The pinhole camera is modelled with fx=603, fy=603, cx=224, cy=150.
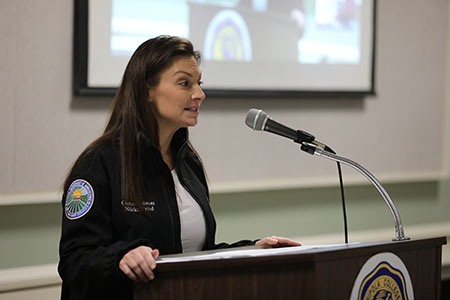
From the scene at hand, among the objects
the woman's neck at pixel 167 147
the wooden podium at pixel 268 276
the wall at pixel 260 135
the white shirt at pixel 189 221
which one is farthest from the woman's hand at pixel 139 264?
the wall at pixel 260 135

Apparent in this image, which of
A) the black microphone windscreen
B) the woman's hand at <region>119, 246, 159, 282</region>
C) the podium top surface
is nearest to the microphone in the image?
the black microphone windscreen

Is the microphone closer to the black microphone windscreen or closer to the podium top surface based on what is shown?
the black microphone windscreen

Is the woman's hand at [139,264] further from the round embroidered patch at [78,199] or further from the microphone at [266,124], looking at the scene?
the microphone at [266,124]

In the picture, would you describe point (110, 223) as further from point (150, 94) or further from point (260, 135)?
point (260, 135)

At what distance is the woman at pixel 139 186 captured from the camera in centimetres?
140

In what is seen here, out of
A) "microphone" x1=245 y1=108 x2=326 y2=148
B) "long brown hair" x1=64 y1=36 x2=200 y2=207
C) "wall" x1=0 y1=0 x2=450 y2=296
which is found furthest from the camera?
"wall" x1=0 y1=0 x2=450 y2=296

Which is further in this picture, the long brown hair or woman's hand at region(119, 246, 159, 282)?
the long brown hair

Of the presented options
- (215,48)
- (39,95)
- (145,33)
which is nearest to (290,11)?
(215,48)

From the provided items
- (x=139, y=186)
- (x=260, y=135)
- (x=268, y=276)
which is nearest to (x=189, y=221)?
(x=139, y=186)

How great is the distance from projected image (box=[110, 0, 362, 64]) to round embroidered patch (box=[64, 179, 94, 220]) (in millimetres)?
1326

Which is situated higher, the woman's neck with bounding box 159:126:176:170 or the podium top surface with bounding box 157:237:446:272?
the woman's neck with bounding box 159:126:176:170

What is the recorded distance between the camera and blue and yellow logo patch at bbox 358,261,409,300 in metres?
1.30

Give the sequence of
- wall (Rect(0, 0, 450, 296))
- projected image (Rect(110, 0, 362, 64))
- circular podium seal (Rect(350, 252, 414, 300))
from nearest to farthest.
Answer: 1. circular podium seal (Rect(350, 252, 414, 300))
2. wall (Rect(0, 0, 450, 296))
3. projected image (Rect(110, 0, 362, 64))

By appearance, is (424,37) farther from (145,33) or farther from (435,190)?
(145,33)
